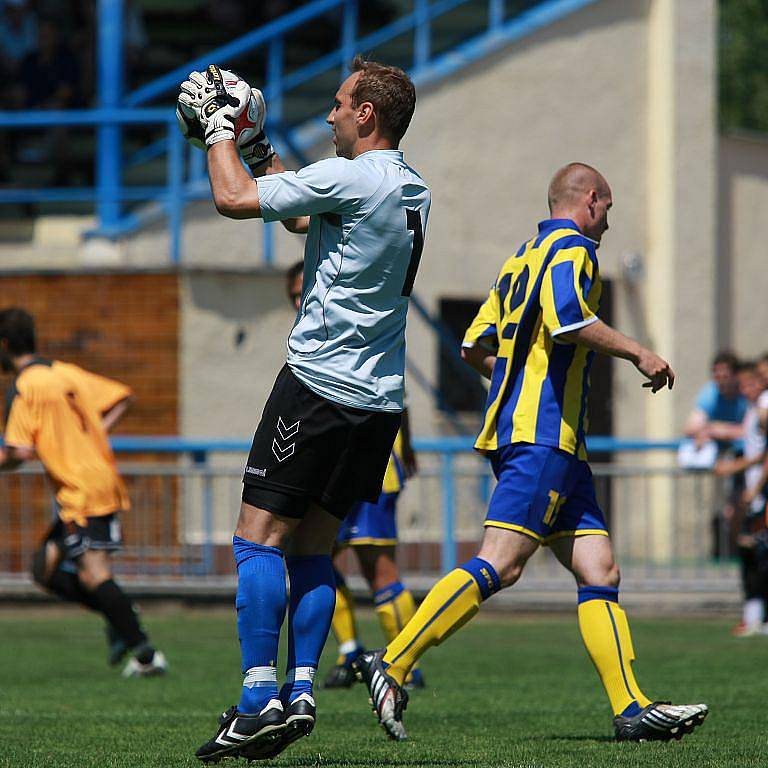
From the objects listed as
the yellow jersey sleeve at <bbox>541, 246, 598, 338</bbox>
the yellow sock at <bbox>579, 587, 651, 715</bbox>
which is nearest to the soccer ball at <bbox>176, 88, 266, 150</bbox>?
the yellow jersey sleeve at <bbox>541, 246, 598, 338</bbox>

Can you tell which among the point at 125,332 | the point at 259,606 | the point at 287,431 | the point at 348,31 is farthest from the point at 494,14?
the point at 259,606

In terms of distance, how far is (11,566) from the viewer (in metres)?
14.7

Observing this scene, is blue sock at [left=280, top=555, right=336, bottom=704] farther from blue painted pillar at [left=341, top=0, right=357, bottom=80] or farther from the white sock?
blue painted pillar at [left=341, top=0, right=357, bottom=80]

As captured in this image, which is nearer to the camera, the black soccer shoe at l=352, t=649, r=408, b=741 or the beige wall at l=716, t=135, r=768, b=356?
the black soccer shoe at l=352, t=649, r=408, b=741

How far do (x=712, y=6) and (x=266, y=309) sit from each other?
6999 mm

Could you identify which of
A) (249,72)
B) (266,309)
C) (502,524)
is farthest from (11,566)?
(502,524)

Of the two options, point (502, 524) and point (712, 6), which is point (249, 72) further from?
point (502, 524)

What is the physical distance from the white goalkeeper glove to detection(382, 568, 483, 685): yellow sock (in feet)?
5.86

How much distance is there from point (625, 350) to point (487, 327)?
0.83 meters

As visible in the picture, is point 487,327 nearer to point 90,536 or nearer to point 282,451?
point 282,451

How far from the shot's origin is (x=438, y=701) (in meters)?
8.20

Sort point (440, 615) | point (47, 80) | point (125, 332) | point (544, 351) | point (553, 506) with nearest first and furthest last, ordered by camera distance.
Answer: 1. point (440, 615)
2. point (553, 506)
3. point (544, 351)
4. point (125, 332)
5. point (47, 80)

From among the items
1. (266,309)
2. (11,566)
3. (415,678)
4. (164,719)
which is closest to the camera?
(164,719)

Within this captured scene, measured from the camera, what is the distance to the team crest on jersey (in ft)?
18.6
